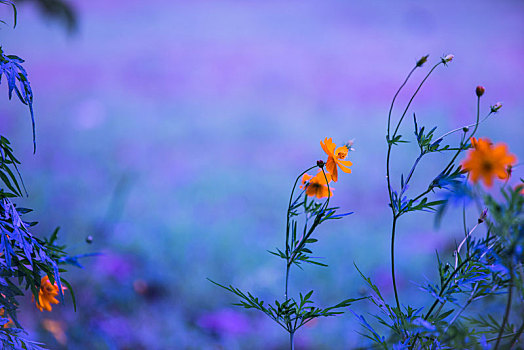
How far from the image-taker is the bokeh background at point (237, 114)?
7.36 ft

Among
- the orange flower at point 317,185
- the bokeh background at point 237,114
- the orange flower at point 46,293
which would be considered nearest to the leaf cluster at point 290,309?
the orange flower at point 317,185

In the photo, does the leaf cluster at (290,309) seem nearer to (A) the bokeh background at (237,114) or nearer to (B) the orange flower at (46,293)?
(B) the orange flower at (46,293)

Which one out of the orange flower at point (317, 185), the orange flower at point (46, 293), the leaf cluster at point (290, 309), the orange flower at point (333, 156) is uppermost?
the orange flower at point (333, 156)

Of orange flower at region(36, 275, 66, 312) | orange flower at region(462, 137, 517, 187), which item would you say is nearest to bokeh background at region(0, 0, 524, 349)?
orange flower at region(36, 275, 66, 312)

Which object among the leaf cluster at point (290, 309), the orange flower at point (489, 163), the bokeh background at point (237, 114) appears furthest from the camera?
the bokeh background at point (237, 114)

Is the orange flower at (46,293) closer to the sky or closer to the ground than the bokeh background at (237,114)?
closer to the ground

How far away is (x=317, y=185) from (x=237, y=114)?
2092 millimetres

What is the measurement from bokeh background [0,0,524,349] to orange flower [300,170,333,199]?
155cm

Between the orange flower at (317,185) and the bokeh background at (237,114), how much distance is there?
1.55 meters

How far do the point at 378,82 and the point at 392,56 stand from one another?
0.59 ft

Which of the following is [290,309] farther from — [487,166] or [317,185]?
[487,166]

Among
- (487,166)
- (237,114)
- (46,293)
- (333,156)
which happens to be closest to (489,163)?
(487,166)

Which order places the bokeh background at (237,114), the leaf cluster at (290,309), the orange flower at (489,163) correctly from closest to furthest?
the orange flower at (489,163), the leaf cluster at (290,309), the bokeh background at (237,114)

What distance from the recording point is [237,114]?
2.62m
